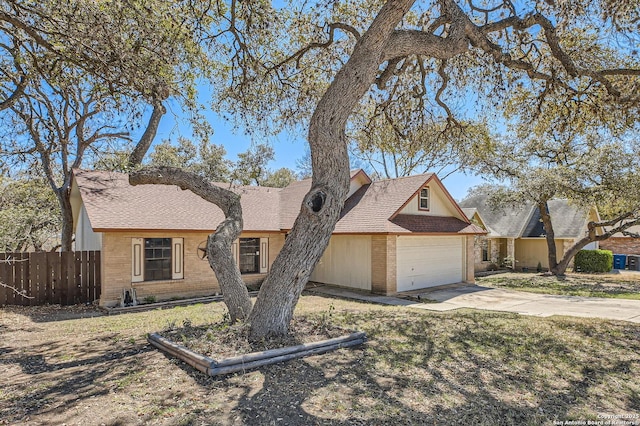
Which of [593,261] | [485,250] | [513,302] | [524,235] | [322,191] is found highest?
[322,191]

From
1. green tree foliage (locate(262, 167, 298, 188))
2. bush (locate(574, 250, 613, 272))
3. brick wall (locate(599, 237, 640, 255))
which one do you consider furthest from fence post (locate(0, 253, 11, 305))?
brick wall (locate(599, 237, 640, 255))

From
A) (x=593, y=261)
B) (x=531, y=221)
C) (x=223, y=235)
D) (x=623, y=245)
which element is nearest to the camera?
(x=223, y=235)

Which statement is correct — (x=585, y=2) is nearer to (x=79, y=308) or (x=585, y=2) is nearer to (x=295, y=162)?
(x=79, y=308)

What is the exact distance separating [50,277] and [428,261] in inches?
534

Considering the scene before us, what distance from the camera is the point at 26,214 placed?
17375 mm

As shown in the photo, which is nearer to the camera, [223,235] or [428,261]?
[223,235]

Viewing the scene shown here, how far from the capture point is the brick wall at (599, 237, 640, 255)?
28.0 metres

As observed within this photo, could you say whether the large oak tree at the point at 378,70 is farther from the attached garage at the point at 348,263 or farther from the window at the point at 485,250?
the window at the point at 485,250

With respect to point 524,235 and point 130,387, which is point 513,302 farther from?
point 524,235

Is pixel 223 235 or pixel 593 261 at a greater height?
pixel 223 235

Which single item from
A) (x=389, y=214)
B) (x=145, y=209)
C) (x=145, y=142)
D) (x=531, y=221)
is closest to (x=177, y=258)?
(x=145, y=209)

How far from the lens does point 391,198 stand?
631 inches

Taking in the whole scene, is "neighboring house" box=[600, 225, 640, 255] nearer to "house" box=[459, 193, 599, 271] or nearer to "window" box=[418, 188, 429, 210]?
"house" box=[459, 193, 599, 271]

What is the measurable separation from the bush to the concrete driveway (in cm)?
1186
